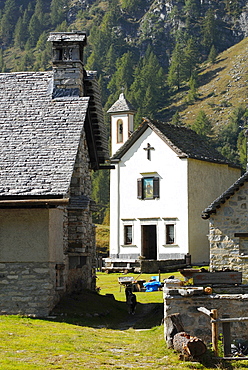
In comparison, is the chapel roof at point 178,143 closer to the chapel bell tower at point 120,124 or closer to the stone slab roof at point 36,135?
the chapel bell tower at point 120,124

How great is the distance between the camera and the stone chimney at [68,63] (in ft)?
75.8

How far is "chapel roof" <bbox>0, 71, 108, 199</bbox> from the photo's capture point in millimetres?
19156

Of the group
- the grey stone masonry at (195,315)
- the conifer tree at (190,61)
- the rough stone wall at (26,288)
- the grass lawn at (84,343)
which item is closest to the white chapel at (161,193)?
the grass lawn at (84,343)

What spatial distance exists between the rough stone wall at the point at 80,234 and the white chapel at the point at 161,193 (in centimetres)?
1749

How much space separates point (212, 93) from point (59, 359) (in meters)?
119

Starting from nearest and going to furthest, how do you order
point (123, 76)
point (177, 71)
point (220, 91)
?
point (220, 91) → point (123, 76) → point (177, 71)

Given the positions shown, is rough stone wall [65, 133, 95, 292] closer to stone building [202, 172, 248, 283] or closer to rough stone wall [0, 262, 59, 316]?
rough stone wall [0, 262, 59, 316]

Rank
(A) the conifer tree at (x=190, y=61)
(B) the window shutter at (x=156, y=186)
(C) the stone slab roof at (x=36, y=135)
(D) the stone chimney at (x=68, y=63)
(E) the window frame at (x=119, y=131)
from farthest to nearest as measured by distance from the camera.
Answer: (A) the conifer tree at (x=190, y=61) → (E) the window frame at (x=119, y=131) → (B) the window shutter at (x=156, y=186) → (D) the stone chimney at (x=68, y=63) → (C) the stone slab roof at (x=36, y=135)

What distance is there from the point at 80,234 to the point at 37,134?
3646 mm

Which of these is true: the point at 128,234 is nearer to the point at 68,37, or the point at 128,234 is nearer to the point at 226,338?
the point at 68,37

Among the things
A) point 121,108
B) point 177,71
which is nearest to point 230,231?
point 121,108

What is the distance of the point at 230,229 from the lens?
25.0 meters

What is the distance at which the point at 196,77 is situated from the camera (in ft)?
463

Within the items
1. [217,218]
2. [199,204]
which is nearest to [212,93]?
[199,204]
